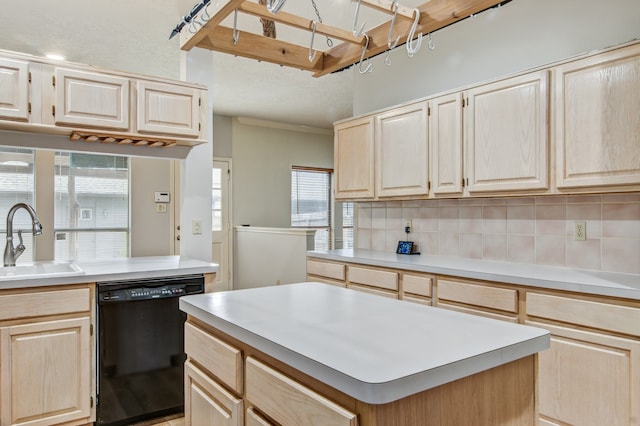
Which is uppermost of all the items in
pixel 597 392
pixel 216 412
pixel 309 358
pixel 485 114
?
pixel 485 114

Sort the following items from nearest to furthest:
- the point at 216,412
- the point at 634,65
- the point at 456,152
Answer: the point at 216,412 → the point at 634,65 → the point at 456,152

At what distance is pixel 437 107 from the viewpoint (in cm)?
300

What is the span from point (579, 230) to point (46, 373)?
3.08m

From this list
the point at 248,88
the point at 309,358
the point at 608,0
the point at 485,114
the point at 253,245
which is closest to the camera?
the point at 309,358

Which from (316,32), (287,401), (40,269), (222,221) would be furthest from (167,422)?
(222,221)

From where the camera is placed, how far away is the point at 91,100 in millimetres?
2477

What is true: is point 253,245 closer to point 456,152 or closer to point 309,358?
point 456,152

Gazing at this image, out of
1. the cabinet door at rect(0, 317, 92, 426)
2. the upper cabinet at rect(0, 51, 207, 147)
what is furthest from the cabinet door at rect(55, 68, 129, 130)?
the cabinet door at rect(0, 317, 92, 426)

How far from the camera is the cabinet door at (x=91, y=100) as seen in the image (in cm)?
241

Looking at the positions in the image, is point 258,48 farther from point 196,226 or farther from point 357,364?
point 196,226

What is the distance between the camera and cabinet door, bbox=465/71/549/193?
2424 mm

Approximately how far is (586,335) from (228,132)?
17.7 feet

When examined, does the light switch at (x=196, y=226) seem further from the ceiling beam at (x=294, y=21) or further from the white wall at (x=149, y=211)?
the white wall at (x=149, y=211)

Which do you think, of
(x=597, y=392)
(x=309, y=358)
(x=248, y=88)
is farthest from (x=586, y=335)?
(x=248, y=88)
